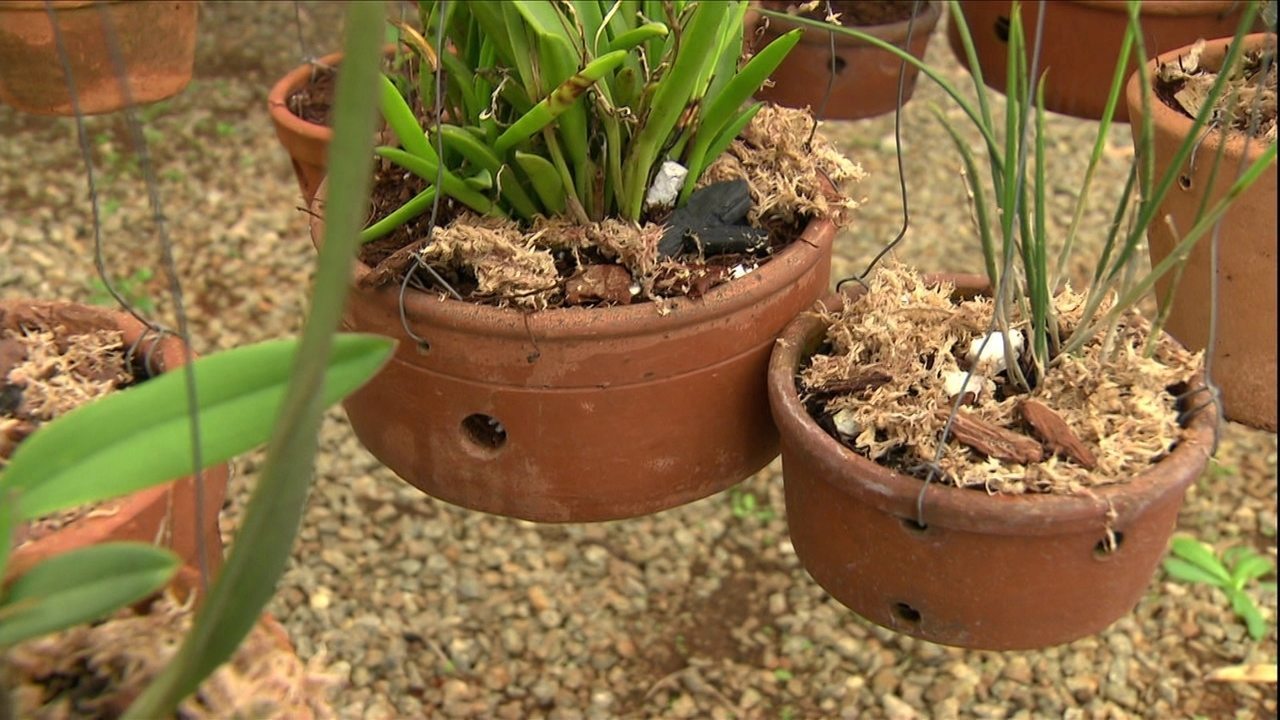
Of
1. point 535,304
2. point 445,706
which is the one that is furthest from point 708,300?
point 445,706

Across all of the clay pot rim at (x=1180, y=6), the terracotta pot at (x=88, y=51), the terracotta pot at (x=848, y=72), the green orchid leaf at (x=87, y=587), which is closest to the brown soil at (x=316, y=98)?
the terracotta pot at (x=88, y=51)

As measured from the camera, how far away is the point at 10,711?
2.53 ft

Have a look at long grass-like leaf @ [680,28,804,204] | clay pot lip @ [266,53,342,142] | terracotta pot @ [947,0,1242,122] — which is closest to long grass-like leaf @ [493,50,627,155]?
long grass-like leaf @ [680,28,804,204]

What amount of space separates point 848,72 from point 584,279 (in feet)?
3.43

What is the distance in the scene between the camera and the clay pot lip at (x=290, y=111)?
1.79m

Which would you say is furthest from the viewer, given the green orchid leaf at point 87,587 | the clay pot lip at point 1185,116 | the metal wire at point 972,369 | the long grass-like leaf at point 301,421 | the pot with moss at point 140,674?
the clay pot lip at point 1185,116

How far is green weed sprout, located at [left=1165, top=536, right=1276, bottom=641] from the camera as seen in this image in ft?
6.27

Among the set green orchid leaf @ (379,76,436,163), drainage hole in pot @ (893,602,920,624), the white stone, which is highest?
green orchid leaf @ (379,76,436,163)

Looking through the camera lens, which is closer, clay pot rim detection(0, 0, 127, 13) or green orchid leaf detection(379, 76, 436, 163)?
green orchid leaf detection(379, 76, 436, 163)

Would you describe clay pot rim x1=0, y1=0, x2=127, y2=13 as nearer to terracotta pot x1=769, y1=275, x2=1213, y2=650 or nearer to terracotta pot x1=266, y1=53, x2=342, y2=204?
terracotta pot x1=266, y1=53, x2=342, y2=204

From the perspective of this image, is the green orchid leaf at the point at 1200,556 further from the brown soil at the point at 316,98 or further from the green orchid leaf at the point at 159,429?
the green orchid leaf at the point at 159,429

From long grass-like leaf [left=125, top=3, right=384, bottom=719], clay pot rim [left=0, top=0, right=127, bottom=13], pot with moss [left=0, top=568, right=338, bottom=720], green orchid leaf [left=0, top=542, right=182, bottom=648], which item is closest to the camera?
long grass-like leaf [left=125, top=3, right=384, bottom=719]

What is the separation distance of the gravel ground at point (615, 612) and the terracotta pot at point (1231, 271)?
2.27 ft

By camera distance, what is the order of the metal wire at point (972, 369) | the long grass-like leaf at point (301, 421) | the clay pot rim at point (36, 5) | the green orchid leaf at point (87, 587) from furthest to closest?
the clay pot rim at point (36, 5), the metal wire at point (972, 369), the green orchid leaf at point (87, 587), the long grass-like leaf at point (301, 421)
